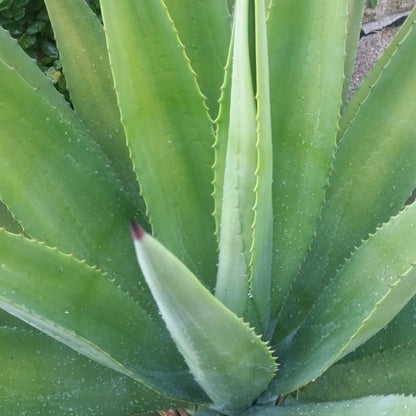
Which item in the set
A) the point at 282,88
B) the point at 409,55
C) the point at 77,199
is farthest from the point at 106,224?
the point at 409,55

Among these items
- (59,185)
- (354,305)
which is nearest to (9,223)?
(59,185)

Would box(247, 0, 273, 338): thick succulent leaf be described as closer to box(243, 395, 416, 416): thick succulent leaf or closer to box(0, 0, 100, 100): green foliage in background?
box(243, 395, 416, 416): thick succulent leaf

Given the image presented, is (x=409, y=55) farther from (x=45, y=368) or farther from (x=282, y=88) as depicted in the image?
(x=45, y=368)

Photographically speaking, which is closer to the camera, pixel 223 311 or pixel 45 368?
pixel 223 311

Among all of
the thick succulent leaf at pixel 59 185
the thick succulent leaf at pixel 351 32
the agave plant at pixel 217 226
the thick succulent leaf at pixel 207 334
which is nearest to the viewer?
the thick succulent leaf at pixel 207 334

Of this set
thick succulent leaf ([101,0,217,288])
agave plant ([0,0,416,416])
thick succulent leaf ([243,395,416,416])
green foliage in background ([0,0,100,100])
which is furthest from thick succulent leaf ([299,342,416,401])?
green foliage in background ([0,0,100,100])

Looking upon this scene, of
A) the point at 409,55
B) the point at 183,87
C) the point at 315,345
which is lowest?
the point at 315,345

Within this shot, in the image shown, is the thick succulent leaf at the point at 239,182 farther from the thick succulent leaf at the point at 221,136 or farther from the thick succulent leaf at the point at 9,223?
the thick succulent leaf at the point at 9,223

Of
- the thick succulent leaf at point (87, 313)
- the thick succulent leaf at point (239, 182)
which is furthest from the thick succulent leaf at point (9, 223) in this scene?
Answer: the thick succulent leaf at point (239, 182)
